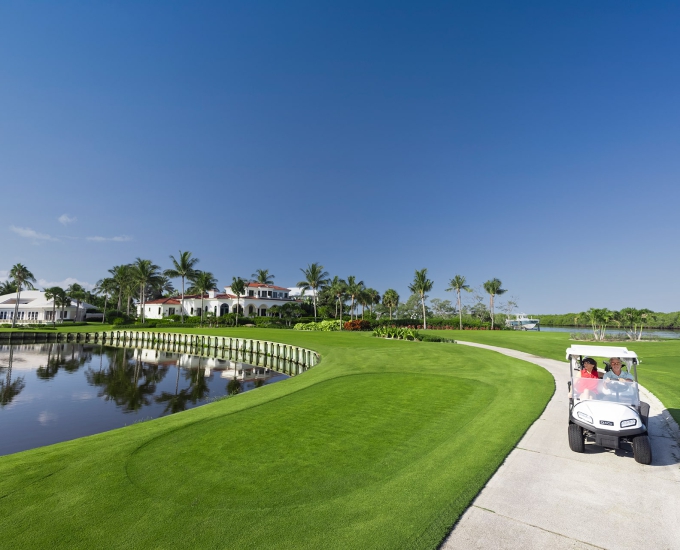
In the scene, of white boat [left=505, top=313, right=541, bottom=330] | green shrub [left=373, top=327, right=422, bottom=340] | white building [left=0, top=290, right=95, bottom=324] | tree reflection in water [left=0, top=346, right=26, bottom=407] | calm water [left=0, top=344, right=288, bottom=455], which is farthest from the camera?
white boat [left=505, top=313, right=541, bottom=330]

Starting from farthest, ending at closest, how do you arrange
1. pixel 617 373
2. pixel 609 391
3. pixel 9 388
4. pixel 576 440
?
pixel 9 388 < pixel 617 373 < pixel 609 391 < pixel 576 440

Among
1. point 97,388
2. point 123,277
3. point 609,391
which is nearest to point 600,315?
point 609,391

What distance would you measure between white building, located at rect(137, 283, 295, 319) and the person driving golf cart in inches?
2937

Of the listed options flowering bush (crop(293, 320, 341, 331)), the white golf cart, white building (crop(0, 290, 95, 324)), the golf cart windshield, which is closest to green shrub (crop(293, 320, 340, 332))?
flowering bush (crop(293, 320, 341, 331))

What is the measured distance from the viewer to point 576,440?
24.9ft

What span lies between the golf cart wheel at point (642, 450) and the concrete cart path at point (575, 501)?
0.14m

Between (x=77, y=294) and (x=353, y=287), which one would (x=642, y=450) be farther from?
(x=77, y=294)

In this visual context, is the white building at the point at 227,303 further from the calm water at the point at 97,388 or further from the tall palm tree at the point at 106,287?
the calm water at the point at 97,388

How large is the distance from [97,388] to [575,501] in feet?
89.5

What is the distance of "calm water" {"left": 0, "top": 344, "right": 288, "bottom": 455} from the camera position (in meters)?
15.7

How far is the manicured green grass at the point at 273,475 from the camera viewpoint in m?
4.80

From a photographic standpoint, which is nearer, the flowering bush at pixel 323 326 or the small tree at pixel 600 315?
the small tree at pixel 600 315

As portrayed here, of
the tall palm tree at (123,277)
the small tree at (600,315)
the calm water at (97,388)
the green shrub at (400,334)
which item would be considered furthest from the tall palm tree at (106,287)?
the small tree at (600,315)

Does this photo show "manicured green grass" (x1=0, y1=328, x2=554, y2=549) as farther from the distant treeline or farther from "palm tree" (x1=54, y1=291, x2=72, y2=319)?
the distant treeline
